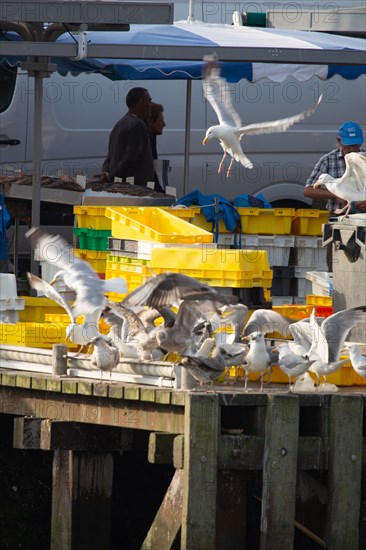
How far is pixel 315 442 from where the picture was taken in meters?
10.8

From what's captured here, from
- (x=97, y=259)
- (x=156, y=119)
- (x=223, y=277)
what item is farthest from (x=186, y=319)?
(x=156, y=119)

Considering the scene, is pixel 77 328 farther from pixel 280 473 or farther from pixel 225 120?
pixel 225 120

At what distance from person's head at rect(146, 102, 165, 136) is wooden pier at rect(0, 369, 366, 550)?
6380 millimetres

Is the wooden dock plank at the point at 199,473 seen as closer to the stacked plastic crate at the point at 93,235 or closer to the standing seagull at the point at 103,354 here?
the standing seagull at the point at 103,354

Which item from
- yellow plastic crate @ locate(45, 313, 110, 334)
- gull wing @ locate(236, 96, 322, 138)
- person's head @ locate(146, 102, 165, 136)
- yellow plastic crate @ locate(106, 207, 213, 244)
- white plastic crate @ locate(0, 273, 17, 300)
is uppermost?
person's head @ locate(146, 102, 165, 136)

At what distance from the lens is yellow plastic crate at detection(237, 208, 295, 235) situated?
50.5 feet

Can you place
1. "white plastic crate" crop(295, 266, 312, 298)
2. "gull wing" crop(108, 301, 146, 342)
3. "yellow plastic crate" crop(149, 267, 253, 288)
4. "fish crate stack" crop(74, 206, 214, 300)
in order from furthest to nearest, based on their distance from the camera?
"white plastic crate" crop(295, 266, 312, 298) < "fish crate stack" crop(74, 206, 214, 300) < "yellow plastic crate" crop(149, 267, 253, 288) < "gull wing" crop(108, 301, 146, 342)

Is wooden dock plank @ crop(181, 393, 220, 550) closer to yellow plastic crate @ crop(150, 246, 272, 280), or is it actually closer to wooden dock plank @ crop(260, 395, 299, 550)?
wooden dock plank @ crop(260, 395, 299, 550)

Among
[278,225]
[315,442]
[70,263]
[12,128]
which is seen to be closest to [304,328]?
[315,442]

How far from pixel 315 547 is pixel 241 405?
1674mm

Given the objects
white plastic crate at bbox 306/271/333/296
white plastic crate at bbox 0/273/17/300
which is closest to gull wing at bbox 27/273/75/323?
white plastic crate at bbox 0/273/17/300

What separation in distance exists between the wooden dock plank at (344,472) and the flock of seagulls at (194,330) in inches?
12.2

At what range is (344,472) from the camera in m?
10.8

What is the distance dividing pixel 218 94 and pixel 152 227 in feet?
4.22
